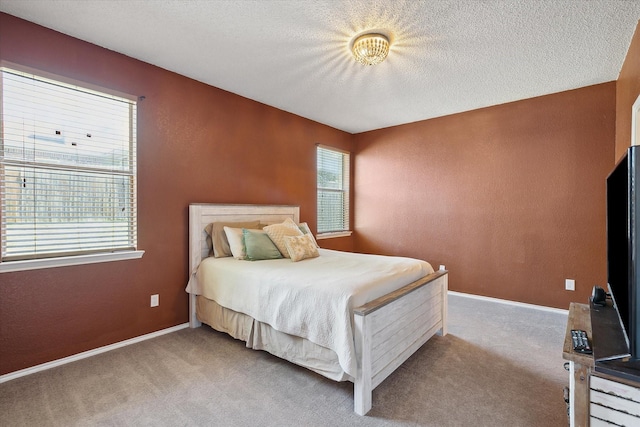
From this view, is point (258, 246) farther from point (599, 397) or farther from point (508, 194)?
point (508, 194)

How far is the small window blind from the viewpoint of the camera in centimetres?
211

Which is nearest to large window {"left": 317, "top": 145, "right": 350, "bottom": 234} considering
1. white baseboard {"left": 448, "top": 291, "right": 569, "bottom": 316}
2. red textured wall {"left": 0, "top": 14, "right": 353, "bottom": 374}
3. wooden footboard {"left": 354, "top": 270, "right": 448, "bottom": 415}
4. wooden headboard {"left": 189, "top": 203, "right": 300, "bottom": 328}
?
red textured wall {"left": 0, "top": 14, "right": 353, "bottom": 374}

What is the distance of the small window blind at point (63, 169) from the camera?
6.93 feet

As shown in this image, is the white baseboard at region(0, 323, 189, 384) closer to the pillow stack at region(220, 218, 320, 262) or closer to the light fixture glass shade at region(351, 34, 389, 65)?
the pillow stack at region(220, 218, 320, 262)

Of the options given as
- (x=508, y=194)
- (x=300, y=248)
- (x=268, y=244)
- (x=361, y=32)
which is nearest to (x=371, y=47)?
(x=361, y=32)

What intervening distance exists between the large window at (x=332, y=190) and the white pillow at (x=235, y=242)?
1921 mm

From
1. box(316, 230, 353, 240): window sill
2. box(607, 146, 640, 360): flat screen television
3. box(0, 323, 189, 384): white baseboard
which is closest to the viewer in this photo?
box(607, 146, 640, 360): flat screen television

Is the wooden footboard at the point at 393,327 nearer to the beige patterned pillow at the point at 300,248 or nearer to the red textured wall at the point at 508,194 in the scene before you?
the beige patterned pillow at the point at 300,248

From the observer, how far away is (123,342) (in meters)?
2.61

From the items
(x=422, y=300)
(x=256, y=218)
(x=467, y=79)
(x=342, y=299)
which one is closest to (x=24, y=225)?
(x=256, y=218)

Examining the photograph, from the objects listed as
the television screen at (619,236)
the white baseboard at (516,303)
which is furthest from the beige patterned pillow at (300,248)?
the white baseboard at (516,303)

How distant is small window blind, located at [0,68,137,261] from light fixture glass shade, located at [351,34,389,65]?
204 cm

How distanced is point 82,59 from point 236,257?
2069mm

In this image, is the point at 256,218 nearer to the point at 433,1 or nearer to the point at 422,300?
the point at 422,300
